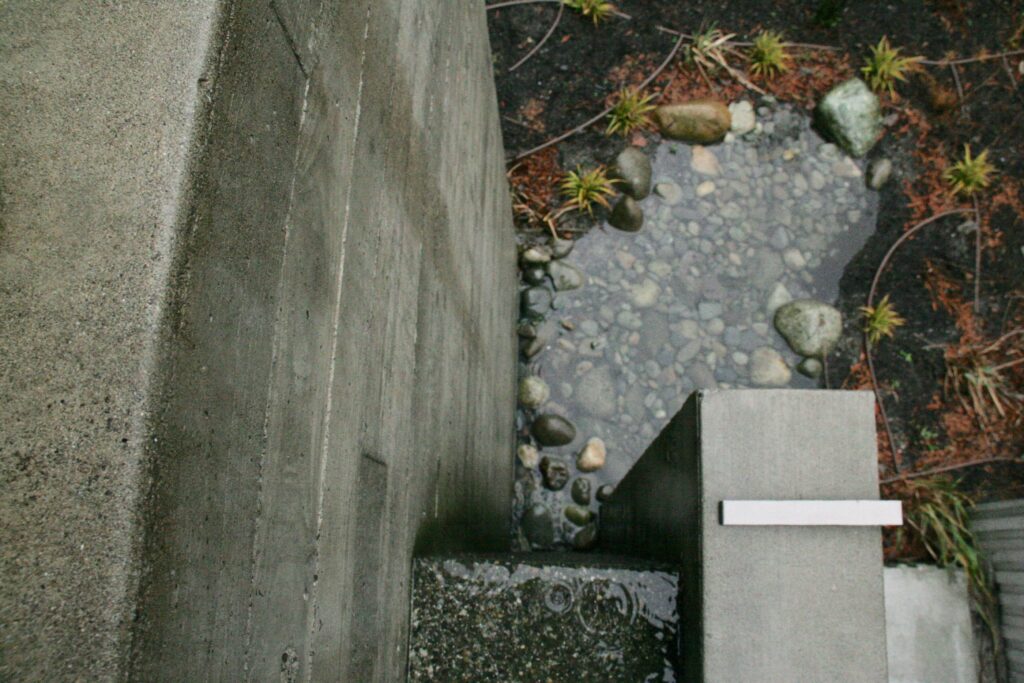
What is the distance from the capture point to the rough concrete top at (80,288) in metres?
0.79

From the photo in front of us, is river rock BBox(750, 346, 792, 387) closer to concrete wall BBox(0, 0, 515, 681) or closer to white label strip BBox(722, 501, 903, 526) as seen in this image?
white label strip BBox(722, 501, 903, 526)

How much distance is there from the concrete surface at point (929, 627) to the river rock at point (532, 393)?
212 centimetres

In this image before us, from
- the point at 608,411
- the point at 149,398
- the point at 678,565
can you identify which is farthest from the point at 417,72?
the point at 608,411

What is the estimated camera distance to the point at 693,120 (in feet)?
16.7

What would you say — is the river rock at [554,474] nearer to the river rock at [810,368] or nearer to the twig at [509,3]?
the river rock at [810,368]

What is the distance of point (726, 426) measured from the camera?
1.87m

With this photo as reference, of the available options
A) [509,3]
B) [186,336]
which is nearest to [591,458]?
[509,3]

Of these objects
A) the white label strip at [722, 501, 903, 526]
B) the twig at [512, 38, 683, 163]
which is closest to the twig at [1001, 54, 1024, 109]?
the twig at [512, 38, 683, 163]

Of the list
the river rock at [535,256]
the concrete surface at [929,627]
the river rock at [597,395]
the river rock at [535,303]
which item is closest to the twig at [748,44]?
the river rock at [535,256]

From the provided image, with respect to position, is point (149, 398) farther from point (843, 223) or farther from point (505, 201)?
point (843, 223)

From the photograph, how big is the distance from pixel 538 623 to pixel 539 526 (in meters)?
2.57

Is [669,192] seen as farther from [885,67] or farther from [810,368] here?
[885,67]

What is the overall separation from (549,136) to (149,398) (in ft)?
15.1

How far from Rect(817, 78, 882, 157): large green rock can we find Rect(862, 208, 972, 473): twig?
632 millimetres
